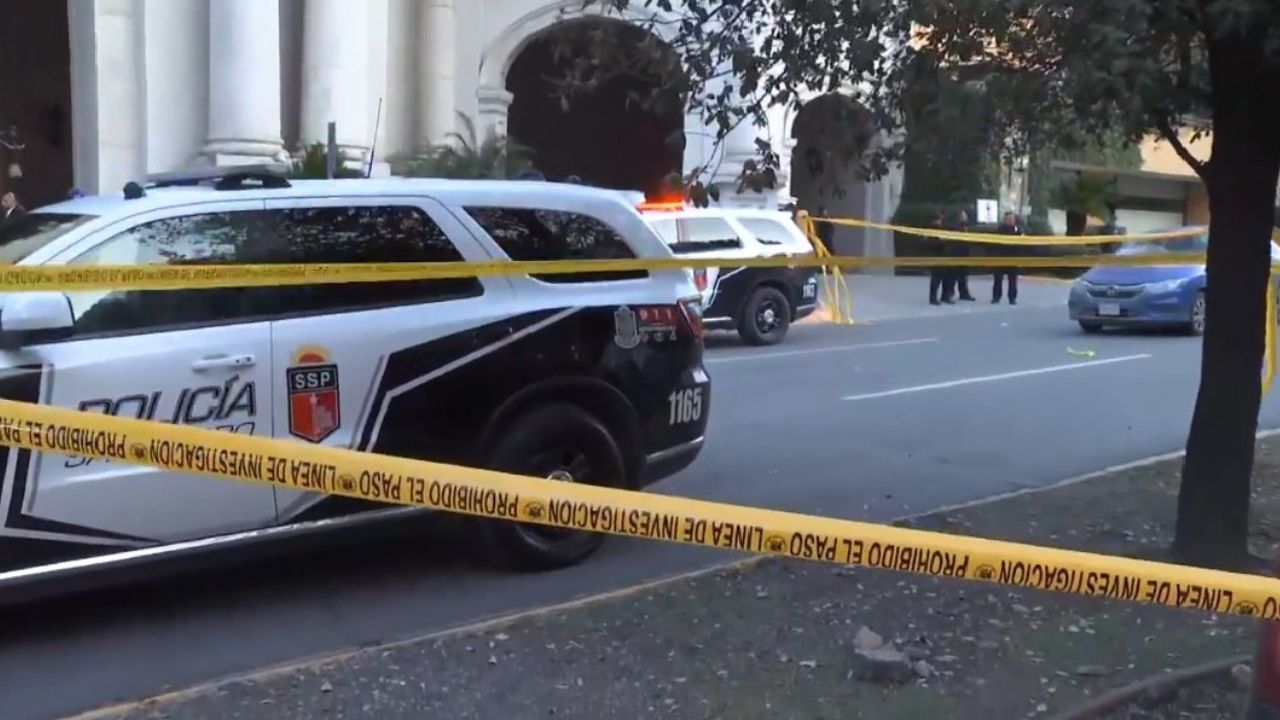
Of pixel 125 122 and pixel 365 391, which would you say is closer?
pixel 365 391

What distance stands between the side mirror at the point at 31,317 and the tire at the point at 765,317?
13.2 m

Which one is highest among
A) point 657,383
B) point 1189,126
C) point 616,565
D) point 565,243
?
point 1189,126

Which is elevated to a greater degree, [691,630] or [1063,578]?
[1063,578]

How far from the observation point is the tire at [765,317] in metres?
18.0

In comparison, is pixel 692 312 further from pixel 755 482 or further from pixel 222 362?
pixel 222 362

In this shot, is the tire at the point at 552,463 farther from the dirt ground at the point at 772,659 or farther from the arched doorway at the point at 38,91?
the arched doorway at the point at 38,91

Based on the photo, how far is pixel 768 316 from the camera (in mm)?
18281

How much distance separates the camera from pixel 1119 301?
62.4 feet

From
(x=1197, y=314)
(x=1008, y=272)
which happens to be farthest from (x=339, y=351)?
(x=1008, y=272)

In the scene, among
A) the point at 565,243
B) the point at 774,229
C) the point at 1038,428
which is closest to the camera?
the point at 565,243

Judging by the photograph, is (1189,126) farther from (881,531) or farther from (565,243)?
(881,531)

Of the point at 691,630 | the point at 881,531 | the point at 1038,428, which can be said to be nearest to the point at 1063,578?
the point at 881,531

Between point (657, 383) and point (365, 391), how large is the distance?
1644mm

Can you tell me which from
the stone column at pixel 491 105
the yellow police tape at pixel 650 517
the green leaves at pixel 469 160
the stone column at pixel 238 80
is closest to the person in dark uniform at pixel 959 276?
the green leaves at pixel 469 160
